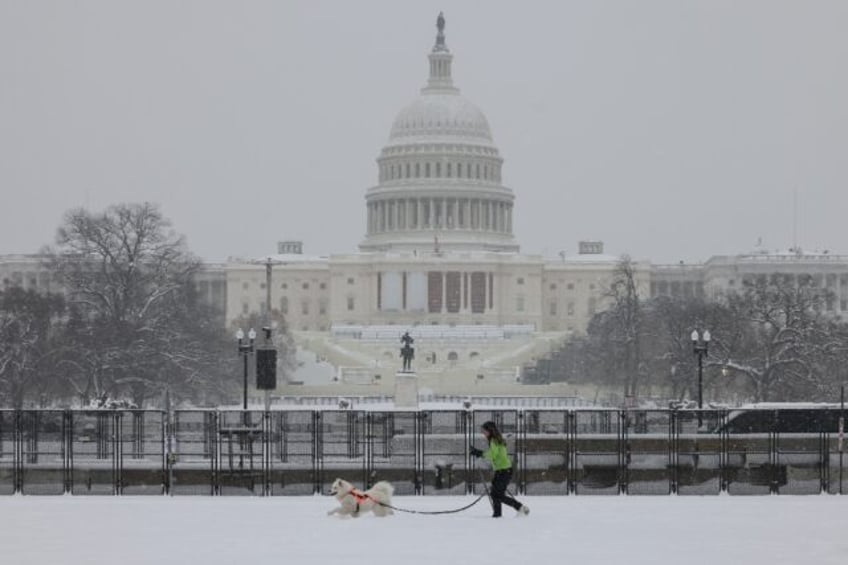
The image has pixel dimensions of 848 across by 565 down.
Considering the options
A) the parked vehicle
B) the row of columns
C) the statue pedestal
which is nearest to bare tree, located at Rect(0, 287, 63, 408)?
the statue pedestal

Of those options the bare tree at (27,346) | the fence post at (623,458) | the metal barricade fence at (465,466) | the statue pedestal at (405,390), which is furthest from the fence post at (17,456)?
the statue pedestal at (405,390)

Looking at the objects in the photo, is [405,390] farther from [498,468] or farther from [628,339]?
[498,468]

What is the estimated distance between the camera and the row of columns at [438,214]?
18900cm

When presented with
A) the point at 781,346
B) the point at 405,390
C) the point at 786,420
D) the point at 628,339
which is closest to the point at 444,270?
the point at 628,339

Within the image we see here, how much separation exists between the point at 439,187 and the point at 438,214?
2.59 metres

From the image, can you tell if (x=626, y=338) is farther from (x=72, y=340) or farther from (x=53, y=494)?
(x=53, y=494)

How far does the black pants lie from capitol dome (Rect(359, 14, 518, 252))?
512 feet
